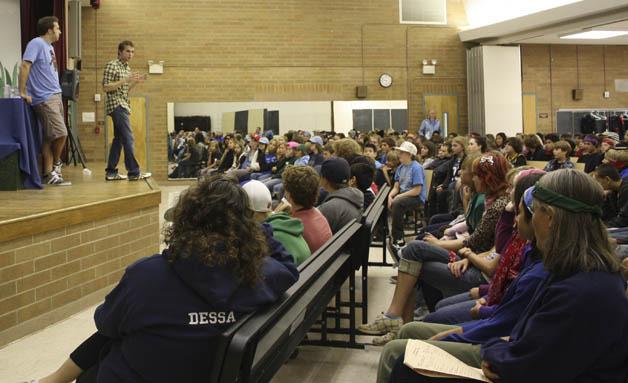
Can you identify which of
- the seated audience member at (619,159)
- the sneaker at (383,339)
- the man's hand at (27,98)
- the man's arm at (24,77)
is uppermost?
the man's arm at (24,77)

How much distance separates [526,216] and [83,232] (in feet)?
A: 11.1

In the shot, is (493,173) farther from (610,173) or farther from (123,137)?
(123,137)

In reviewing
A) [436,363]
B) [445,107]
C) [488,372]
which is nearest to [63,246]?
[436,363]

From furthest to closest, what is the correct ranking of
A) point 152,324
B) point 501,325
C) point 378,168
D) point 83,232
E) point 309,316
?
point 378,168, point 83,232, point 309,316, point 501,325, point 152,324

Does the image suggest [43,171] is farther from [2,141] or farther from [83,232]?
[83,232]

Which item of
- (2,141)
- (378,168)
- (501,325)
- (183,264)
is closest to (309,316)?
(501,325)

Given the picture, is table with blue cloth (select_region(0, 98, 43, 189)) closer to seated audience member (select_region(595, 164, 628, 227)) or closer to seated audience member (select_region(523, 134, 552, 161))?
seated audience member (select_region(595, 164, 628, 227))

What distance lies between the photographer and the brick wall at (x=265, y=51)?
48.8ft

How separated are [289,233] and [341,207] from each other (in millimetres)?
1342

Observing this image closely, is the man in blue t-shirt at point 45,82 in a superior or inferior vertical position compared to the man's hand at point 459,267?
superior

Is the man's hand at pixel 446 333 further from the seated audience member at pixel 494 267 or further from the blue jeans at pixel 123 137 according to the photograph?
the blue jeans at pixel 123 137

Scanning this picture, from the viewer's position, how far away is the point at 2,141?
5.81 metres

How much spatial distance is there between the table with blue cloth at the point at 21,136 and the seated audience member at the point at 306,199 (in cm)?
323

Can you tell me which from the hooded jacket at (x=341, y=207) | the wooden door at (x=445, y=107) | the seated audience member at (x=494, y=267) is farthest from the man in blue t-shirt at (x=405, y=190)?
the wooden door at (x=445, y=107)
